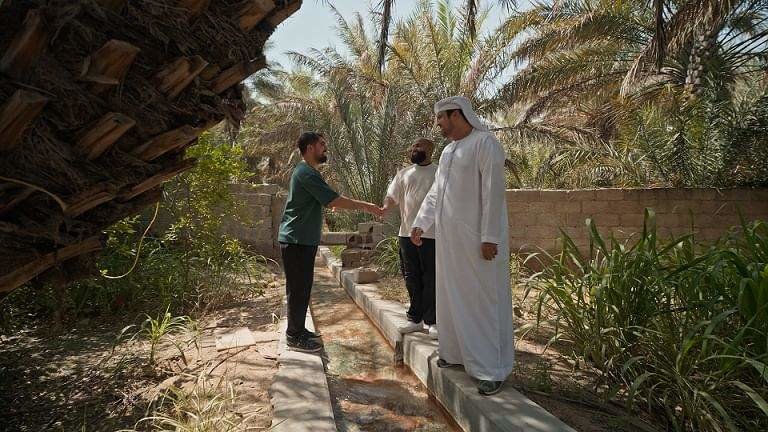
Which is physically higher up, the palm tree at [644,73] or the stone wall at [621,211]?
the palm tree at [644,73]

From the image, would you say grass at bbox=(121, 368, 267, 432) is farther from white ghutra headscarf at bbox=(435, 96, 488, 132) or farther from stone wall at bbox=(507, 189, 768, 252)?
stone wall at bbox=(507, 189, 768, 252)

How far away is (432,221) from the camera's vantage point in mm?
3557

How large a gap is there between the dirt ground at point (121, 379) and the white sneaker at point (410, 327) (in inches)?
41.6

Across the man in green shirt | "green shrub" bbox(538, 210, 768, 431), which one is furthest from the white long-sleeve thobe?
the man in green shirt

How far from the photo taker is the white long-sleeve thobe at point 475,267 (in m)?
2.78

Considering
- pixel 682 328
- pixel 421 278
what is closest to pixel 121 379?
pixel 421 278

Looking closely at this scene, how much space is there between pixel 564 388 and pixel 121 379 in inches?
111

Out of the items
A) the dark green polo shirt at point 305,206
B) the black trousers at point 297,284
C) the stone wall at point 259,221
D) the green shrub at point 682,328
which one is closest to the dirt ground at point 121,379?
the black trousers at point 297,284

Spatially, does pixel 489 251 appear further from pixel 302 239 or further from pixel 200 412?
pixel 200 412

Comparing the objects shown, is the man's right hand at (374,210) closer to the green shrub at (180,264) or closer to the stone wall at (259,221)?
the green shrub at (180,264)

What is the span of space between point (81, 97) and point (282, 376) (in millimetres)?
1879

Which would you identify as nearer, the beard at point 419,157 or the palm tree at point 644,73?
the beard at point 419,157

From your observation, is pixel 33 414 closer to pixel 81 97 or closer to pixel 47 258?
pixel 47 258

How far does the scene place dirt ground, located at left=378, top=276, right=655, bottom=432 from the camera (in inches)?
92.7
